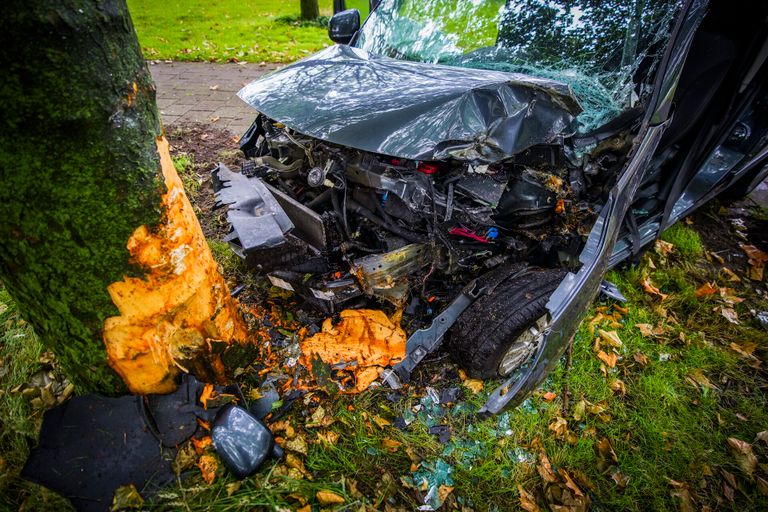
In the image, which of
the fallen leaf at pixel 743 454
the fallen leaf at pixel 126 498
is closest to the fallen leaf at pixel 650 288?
the fallen leaf at pixel 743 454

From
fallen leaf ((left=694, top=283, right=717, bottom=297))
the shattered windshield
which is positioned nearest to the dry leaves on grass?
fallen leaf ((left=694, top=283, right=717, bottom=297))

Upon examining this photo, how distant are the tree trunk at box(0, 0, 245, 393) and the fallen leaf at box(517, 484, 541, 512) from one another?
1675 millimetres

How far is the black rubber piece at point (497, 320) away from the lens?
199 centimetres

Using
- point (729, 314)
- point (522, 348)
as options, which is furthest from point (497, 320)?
point (729, 314)

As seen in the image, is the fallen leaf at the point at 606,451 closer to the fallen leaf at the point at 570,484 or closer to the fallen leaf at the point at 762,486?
the fallen leaf at the point at 570,484

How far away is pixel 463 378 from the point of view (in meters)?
2.28

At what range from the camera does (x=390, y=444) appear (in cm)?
197

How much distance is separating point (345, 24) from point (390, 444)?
3261mm

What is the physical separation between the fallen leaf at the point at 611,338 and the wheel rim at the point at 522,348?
58cm

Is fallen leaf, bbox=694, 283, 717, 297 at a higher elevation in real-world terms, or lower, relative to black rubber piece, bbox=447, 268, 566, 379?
lower

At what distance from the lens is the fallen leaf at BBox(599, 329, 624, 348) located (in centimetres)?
246

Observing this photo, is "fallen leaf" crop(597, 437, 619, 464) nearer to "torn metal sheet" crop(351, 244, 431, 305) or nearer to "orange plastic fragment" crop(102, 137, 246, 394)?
"torn metal sheet" crop(351, 244, 431, 305)

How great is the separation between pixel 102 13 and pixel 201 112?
184 inches

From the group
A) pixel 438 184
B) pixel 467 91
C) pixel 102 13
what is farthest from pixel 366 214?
pixel 102 13
